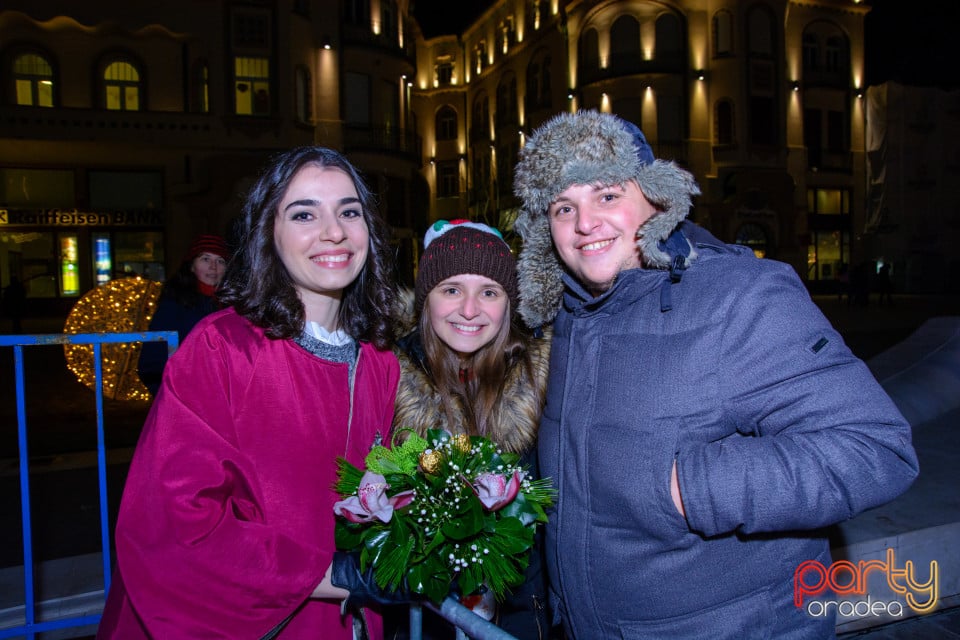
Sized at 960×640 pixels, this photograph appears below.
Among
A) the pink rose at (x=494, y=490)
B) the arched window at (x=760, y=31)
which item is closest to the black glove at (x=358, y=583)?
the pink rose at (x=494, y=490)

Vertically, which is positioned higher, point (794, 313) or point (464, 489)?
point (794, 313)

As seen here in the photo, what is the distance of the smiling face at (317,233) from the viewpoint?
7.15 ft

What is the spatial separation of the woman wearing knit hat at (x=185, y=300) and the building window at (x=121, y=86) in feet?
63.7

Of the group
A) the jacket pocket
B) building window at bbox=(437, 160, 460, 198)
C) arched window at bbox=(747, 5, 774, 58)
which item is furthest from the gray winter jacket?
building window at bbox=(437, 160, 460, 198)

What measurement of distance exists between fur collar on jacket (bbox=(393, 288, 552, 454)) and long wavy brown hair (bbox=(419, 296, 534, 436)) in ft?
0.09

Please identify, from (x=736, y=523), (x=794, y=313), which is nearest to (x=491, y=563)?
(x=736, y=523)

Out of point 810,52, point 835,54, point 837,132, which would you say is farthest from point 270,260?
point 835,54

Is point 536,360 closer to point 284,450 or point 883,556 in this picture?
point 284,450

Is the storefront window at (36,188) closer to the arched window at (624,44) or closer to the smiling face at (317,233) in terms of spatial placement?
the smiling face at (317,233)

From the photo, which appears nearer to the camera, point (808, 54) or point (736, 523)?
point (736, 523)

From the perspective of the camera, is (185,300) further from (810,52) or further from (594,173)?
(810,52)

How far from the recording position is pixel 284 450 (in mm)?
1977

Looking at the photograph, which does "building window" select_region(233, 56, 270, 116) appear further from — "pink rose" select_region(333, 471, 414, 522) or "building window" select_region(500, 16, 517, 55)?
"pink rose" select_region(333, 471, 414, 522)

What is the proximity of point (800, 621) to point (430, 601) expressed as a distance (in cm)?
111
